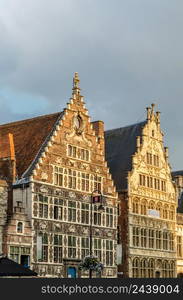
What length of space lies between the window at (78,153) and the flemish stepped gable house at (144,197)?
704 cm

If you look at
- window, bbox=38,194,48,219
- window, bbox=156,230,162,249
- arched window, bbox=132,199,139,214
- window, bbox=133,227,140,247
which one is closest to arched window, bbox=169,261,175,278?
window, bbox=156,230,162,249

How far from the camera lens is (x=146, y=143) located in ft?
231

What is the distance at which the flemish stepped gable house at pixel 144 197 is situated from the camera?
66312 mm

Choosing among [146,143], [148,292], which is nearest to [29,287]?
[148,292]

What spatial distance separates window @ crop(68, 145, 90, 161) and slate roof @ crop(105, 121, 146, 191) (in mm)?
7182

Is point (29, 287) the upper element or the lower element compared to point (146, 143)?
lower

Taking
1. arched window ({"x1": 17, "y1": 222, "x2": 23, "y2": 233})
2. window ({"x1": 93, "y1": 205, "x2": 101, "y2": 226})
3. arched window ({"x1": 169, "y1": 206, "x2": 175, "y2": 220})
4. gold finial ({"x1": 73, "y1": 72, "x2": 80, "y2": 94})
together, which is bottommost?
arched window ({"x1": 17, "y1": 222, "x2": 23, "y2": 233})

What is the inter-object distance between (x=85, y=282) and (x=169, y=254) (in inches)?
1891

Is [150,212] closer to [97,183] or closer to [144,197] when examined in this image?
[144,197]

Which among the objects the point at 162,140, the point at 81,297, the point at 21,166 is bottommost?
the point at 81,297

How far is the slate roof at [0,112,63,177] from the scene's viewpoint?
190ft

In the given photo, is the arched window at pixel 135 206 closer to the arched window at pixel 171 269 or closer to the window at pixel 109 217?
the window at pixel 109 217

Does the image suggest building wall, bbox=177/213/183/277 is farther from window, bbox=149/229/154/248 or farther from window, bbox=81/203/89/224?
window, bbox=81/203/89/224

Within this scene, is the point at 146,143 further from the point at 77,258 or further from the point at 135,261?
the point at 77,258
